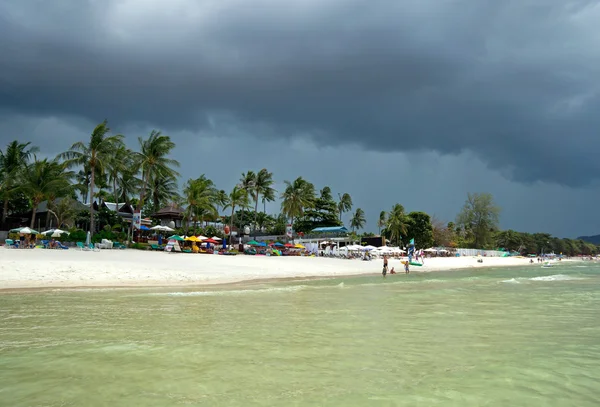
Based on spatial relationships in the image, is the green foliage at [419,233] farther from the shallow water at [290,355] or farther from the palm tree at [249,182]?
the shallow water at [290,355]

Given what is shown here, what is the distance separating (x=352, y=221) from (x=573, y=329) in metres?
97.7

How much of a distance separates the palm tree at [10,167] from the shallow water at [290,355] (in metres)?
34.3

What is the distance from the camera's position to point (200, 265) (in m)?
27.1

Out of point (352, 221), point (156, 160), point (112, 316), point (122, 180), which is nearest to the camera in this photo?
point (112, 316)

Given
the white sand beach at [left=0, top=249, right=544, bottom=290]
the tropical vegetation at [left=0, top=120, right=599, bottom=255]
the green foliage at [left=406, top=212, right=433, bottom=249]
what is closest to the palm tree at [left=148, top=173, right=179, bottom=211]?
the tropical vegetation at [left=0, top=120, right=599, bottom=255]

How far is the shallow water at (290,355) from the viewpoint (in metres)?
5.32

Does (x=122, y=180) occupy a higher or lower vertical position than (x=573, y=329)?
higher

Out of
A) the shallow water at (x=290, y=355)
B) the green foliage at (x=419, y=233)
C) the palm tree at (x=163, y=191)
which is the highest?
the palm tree at (x=163, y=191)

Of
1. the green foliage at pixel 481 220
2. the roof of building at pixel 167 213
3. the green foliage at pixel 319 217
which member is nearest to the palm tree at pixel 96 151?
the roof of building at pixel 167 213

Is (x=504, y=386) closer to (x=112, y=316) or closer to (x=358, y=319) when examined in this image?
(x=358, y=319)

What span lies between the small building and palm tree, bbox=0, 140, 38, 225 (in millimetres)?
17156

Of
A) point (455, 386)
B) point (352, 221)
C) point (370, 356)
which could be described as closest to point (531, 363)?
point (455, 386)

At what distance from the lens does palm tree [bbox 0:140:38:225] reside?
41.2 metres

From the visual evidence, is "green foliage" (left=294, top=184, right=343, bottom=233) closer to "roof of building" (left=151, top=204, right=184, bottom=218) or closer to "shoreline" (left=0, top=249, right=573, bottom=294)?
"roof of building" (left=151, top=204, right=184, bottom=218)
